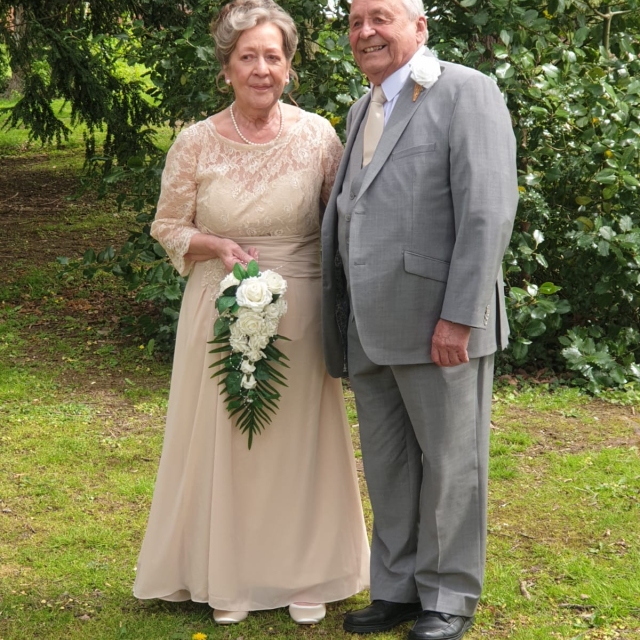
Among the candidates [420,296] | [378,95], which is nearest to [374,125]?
[378,95]

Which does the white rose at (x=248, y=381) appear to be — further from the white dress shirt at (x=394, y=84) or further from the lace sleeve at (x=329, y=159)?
the white dress shirt at (x=394, y=84)

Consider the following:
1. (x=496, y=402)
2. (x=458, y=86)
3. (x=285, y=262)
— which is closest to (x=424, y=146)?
(x=458, y=86)

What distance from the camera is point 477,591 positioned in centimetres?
322

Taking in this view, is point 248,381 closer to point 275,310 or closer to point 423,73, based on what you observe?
point 275,310

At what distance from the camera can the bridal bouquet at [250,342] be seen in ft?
10.1

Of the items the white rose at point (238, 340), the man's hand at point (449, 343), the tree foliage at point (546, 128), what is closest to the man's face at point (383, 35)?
the man's hand at point (449, 343)

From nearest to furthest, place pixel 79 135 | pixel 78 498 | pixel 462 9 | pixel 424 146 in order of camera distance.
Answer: pixel 424 146, pixel 78 498, pixel 462 9, pixel 79 135

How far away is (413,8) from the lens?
2.88 m

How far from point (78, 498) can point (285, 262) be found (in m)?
1.96

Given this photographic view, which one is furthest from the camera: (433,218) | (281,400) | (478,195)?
(281,400)

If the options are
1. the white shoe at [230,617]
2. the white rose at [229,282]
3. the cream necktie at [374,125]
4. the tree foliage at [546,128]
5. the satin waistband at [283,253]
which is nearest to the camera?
the cream necktie at [374,125]

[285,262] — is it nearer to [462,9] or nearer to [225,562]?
[225,562]

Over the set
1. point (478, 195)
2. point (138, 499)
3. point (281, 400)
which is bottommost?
point (138, 499)

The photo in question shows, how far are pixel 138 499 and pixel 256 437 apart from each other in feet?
4.63
